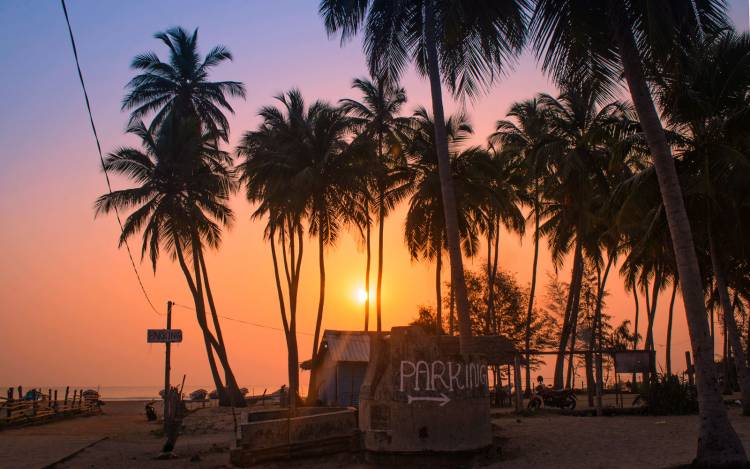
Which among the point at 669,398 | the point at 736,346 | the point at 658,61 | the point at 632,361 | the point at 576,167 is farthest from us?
the point at 576,167

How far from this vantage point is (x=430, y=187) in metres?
28.0

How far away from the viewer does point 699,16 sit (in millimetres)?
11547

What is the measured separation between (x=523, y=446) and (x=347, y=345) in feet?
58.2

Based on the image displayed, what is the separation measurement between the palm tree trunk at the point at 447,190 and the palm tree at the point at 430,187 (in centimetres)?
1081

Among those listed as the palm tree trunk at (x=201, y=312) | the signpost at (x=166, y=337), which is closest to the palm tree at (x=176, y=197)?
the palm tree trunk at (x=201, y=312)

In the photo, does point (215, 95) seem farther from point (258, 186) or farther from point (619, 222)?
point (619, 222)

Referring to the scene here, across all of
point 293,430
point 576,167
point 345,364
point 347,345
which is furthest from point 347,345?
point 293,430

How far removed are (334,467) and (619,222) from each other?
1137 centimetres

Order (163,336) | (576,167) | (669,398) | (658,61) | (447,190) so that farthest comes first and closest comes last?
(576,167), (163,336), (669,398), (447,190), (658,61)


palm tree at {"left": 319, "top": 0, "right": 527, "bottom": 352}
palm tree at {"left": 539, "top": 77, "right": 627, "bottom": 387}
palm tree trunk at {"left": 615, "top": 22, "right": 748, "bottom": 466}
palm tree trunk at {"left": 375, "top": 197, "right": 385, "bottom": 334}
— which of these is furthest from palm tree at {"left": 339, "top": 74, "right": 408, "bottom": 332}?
palm tree trunk at {"left": 615, "top": 22, "right": 748, "bottom": 466}

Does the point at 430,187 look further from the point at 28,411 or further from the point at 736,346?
the point at 28,411

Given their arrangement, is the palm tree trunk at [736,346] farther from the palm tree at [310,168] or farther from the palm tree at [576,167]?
the palm tree at [310,168]

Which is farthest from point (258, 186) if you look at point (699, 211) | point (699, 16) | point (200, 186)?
point (699, 16)

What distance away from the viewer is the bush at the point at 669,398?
19734mm
